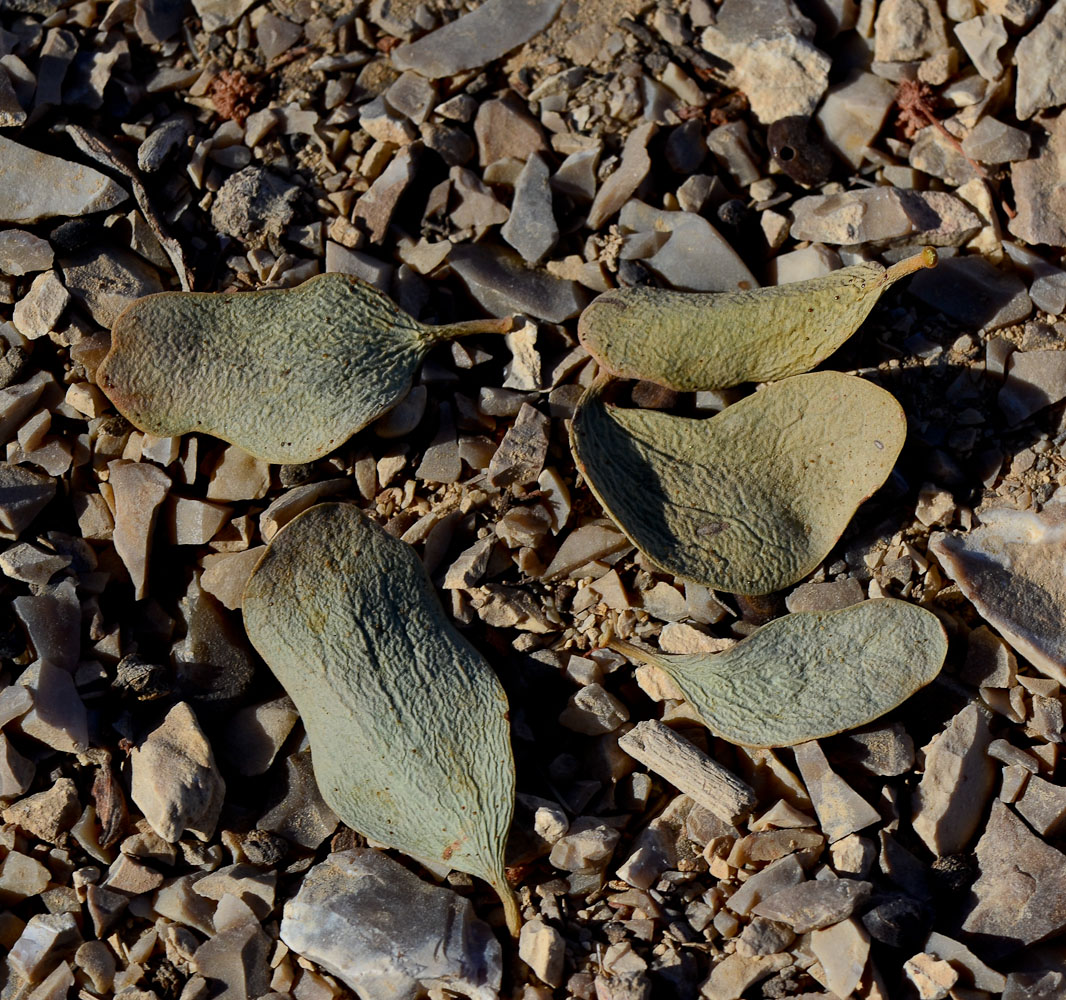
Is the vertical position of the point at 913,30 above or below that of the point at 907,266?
above

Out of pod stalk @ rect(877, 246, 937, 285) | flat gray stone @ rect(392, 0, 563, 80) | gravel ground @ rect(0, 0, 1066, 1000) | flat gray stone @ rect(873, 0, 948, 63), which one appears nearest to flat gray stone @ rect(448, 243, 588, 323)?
gravel ground @ rect(0, 0, 1066, 1000)

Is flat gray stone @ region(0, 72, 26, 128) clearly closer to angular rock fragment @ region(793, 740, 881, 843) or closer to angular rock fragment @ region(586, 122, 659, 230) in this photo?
angular rock fragment @ region(586, 122, 659, 230)

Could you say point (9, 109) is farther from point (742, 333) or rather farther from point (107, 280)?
point (742, 333)

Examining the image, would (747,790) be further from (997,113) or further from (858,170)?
(997,113)

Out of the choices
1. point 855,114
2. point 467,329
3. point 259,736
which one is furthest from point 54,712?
point 855,114

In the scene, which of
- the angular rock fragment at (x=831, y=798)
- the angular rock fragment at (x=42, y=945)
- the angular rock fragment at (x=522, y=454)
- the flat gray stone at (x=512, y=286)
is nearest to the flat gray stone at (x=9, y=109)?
the flat gray stone at (x=512, y=286)

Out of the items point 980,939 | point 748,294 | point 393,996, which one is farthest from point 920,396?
point 393,996

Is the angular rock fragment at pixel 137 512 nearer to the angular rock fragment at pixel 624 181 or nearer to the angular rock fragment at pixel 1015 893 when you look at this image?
the angular rock fragment at pixel 624 181
